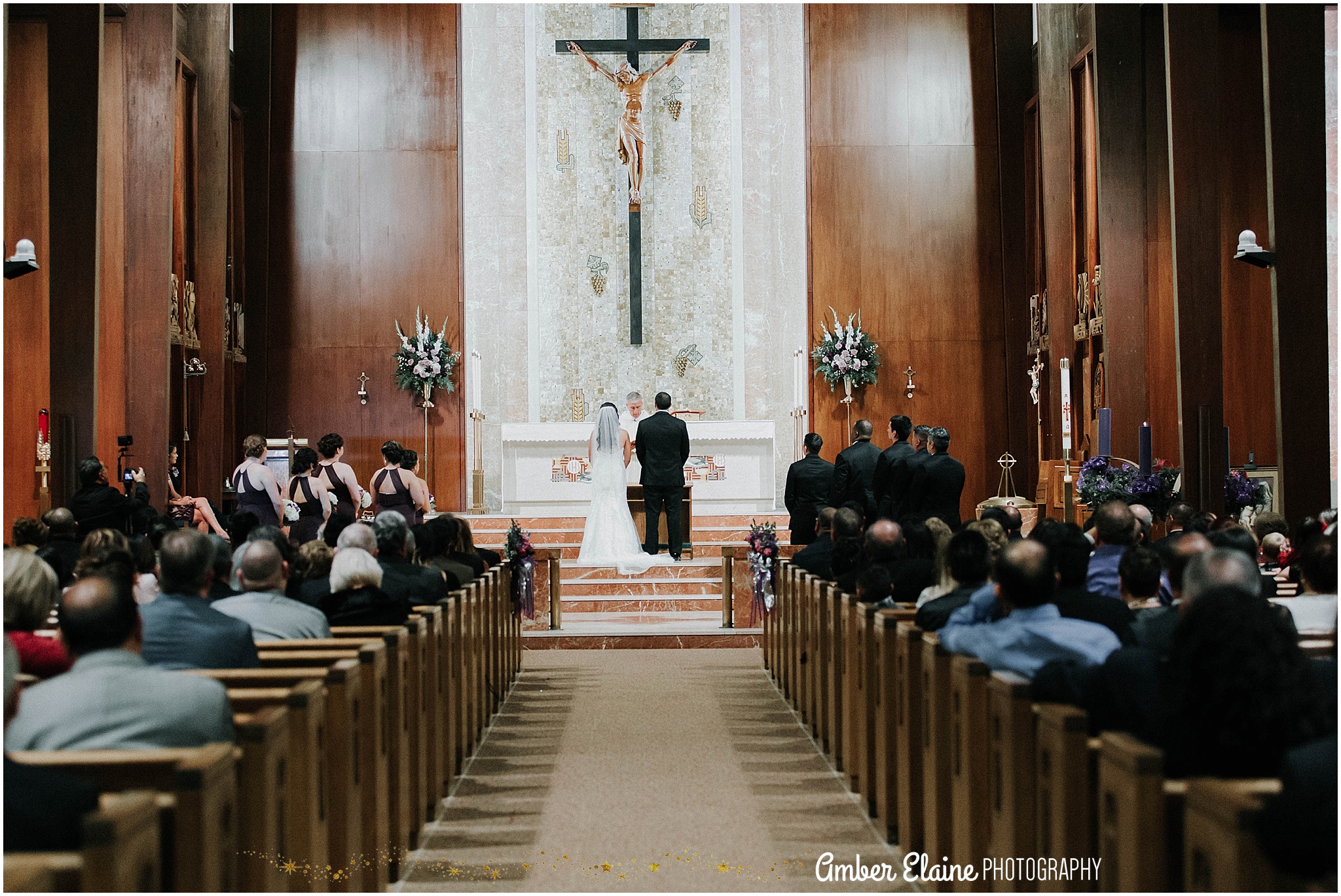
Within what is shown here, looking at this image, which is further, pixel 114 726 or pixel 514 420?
pixel 514 420

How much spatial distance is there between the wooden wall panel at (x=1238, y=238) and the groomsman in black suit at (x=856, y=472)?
3.85m

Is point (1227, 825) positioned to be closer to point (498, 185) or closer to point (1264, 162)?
point (1264, 162)

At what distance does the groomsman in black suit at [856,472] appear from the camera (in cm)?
880

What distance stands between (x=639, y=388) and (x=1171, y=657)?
487 inches

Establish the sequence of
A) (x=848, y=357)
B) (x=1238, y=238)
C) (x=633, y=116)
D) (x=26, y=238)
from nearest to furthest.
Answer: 1. (x=26, y=238)
2. (x=1238, y=238)
3. (x=848, y=357)
4. (x=633, y=116)

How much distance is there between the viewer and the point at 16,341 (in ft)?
31.0

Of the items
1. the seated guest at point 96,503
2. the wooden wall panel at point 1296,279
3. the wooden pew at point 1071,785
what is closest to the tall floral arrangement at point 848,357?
the wooden wall panel at point 1296,279

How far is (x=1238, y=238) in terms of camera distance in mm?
10836

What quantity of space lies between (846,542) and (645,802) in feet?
5.66

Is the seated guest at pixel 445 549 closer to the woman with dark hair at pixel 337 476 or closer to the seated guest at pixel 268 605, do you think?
the woman with dark hair at pixel 337 476

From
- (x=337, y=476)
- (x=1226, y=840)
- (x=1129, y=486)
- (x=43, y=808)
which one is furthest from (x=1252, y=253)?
(x=43, y=808)

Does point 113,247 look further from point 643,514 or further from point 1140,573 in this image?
point 1140,573

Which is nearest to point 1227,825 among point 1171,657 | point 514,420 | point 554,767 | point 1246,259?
point 1171,657

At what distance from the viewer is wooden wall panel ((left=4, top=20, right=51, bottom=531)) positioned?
933 centimetres
